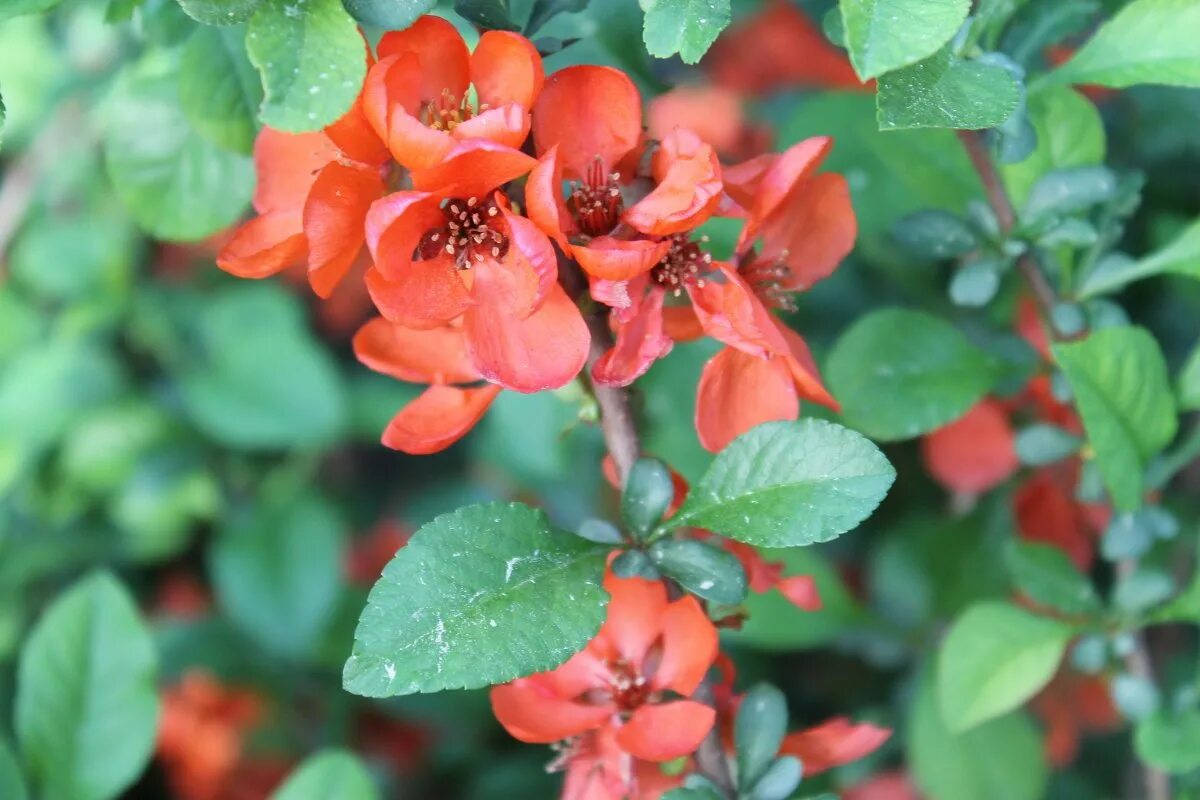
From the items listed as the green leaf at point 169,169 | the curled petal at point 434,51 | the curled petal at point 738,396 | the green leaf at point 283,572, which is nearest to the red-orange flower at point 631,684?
the curled petal at point 738,396

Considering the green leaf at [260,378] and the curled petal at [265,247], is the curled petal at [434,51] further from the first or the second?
the green leaf at [260,378]

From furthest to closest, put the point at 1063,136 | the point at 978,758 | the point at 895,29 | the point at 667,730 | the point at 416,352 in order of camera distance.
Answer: the point at 978,758 → the point at 1063,136 → the point at 416,352 → the point at 667,730 → the point at 895,29

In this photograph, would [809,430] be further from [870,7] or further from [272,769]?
[272,769]

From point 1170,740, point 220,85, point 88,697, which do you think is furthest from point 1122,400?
point 88,697

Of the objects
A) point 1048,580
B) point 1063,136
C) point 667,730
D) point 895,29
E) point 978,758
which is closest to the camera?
point 895,29

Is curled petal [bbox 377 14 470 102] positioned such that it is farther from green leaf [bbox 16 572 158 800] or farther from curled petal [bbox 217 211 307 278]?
green leaf [bbox 16 572 158 800]

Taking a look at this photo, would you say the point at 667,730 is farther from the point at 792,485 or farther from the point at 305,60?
the point at 305,60

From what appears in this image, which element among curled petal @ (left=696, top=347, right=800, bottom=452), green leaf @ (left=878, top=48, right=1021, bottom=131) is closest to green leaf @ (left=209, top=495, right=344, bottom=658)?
curled petal @ (left=696, top=347, right=800, bottom=452)
